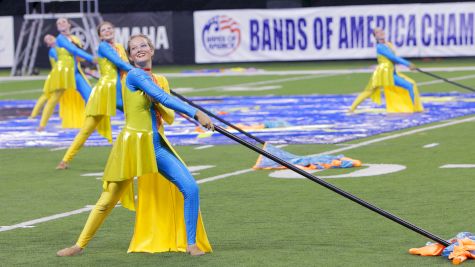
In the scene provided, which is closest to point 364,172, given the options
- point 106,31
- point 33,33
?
point 106,31

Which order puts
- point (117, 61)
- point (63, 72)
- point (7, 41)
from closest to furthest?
point (117, 61), point (63, 72), point (7, 41)

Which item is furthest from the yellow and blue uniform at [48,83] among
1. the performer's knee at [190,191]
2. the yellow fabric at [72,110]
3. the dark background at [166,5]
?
the dark background at [166,5]

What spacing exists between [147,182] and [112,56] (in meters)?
5.39

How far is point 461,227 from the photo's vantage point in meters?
9.47

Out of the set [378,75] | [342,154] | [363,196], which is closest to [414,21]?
[378,75]

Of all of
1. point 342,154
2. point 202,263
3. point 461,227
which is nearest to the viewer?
point 202,263

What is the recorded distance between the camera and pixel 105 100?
45.7ft

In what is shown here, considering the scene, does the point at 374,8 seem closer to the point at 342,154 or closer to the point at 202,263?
the point at 342,154

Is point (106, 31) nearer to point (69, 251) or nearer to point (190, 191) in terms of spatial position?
point (69, 251)

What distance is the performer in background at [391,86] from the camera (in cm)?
2091

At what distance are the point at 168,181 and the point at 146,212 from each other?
26 centimetres

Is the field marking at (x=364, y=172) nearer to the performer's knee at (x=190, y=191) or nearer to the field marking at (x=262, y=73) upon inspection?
the performer's knee at (x=190, y=191)

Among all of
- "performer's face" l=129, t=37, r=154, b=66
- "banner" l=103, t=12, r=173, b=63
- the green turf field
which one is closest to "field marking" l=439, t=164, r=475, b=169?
the green turf field

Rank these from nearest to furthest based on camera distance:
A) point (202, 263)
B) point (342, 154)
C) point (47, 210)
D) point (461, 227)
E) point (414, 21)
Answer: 1. point (202, 263)
2. point (461, 227)
3. point (47, 210)
4. point (342, 154)
5. point (414, 21)
